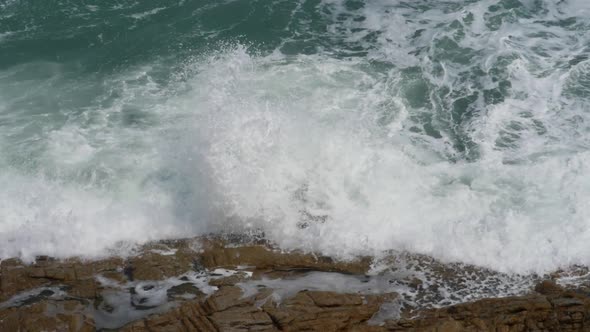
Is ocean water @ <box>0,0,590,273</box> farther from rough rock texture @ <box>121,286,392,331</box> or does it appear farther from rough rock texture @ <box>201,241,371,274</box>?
rough rock texture @ <box>121,286,392,331</box>

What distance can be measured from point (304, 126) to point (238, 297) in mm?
6737

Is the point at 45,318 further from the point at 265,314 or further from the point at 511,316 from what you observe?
the point at 511,316

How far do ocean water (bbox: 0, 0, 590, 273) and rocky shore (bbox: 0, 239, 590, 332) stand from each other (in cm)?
72

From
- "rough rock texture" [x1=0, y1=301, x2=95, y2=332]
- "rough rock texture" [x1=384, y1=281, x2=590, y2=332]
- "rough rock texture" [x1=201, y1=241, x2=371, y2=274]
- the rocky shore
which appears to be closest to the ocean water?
"rough rock texture" [x1=201, y1=241, x2=371, y2=274]

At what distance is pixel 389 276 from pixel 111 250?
6.14 m

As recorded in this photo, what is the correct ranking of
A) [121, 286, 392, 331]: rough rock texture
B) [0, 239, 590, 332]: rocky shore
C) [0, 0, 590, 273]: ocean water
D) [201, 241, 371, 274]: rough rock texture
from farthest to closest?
[0, 0, 590, 273]: ocean water < [201, 241, 371, 274]: rough rock texture < [0, 239, 590, 332]: rocky shore < [121, 286, 392, 331]: rough rock texture

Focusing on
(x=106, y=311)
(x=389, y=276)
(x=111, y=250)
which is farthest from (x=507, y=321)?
(x=111, y=250)

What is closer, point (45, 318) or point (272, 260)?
point (45, 318)

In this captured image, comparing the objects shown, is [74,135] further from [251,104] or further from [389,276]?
[389,276]

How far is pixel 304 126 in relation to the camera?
57.1 ft

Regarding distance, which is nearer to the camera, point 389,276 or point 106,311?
point 106,311

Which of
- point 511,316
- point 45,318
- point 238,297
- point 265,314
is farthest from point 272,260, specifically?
point 511,316

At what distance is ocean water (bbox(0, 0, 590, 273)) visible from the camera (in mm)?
14531

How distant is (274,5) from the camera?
23188 millimetres
